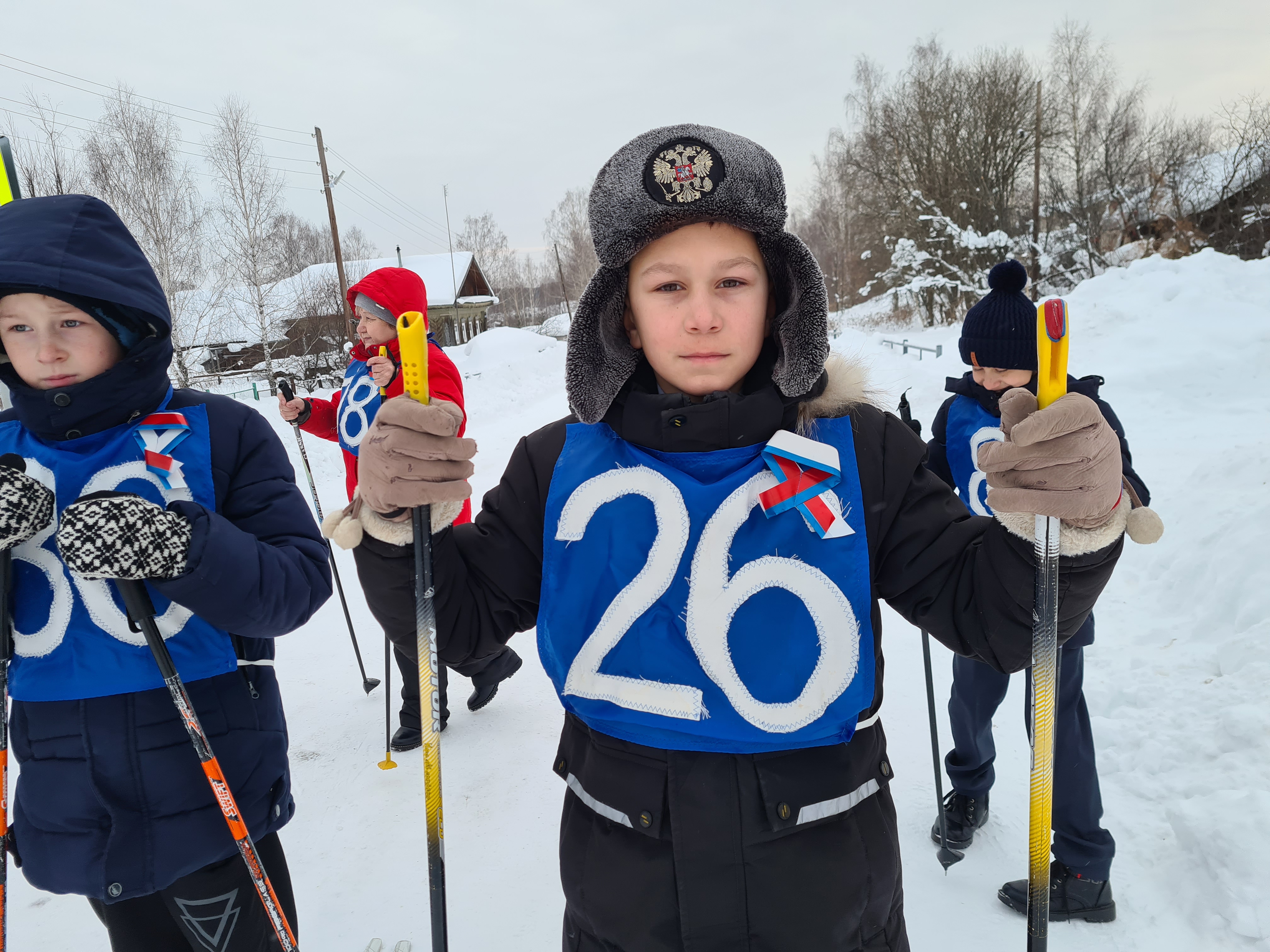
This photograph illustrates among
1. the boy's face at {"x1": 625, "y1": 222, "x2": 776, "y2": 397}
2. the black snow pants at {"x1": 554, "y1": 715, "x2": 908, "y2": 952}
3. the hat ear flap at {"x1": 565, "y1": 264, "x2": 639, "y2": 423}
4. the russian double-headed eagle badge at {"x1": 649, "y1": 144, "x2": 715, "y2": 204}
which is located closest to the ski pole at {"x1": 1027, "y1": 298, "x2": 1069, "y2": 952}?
the black snow pants at {"x1": 554, "y1": 715, "x2": 908, "y2": 952}

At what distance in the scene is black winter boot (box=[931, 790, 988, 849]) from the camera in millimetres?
2652

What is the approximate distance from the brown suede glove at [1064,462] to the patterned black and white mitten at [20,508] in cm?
191

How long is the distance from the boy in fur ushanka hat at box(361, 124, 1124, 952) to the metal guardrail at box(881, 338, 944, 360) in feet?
47.4

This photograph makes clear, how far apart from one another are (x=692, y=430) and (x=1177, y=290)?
1273 cm

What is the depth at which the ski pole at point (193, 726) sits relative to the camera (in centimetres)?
151

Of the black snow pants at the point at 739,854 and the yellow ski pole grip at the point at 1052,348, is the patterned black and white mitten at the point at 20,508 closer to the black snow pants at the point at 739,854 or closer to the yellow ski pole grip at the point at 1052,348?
the black snow pants at the point at 739,854

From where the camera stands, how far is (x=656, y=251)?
1.42 m

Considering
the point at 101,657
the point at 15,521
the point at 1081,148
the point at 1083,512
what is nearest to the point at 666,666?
the point at 1083,512

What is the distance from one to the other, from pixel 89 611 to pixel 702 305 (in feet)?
5.06

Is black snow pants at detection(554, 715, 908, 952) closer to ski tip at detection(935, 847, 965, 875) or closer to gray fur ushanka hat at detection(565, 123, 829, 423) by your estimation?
gray fur ushanka hat at detection(565, 123, 829, 423)

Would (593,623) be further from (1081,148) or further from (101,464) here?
(1081,148)

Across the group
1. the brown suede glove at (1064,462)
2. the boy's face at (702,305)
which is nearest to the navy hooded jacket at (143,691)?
the boy's face at (702,305)

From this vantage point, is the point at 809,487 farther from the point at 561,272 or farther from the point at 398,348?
the point at 561,272

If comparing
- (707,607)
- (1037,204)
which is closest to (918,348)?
(1037,204)
